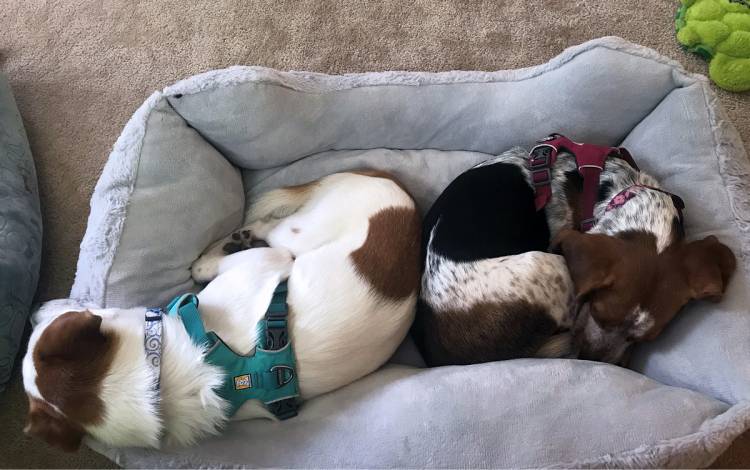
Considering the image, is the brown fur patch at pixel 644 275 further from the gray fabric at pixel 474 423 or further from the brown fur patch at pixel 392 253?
the brown fur patch at pixel 392 253

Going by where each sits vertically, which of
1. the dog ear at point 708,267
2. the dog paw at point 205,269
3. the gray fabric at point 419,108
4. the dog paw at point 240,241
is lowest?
the dog paw at point 205,269

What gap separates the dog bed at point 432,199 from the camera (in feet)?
5.78

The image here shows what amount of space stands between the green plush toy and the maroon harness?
111cm

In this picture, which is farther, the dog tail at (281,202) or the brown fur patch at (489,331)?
the dog tail at (281,202)

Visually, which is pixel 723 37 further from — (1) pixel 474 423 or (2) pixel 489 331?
(1) pixel 474 423

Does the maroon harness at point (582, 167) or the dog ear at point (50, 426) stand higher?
the maroon harness at point (582, 167)

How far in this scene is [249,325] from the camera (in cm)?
189

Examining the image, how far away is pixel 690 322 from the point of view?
1953 millimetres

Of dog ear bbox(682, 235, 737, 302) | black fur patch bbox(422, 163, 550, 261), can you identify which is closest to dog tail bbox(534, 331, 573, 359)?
black fur patch bbox(422, 163, 550, 261)

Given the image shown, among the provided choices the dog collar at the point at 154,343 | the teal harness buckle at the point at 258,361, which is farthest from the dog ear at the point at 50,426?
the teal harness buckle at the point at 258,361

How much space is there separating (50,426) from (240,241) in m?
1.00

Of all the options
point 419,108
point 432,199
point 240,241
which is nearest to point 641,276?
point 432,199

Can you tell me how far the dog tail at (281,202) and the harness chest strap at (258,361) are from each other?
64cm

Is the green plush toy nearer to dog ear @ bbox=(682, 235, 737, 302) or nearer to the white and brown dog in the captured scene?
dog ear @ bbox=(682, 235, 737, 302)
